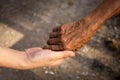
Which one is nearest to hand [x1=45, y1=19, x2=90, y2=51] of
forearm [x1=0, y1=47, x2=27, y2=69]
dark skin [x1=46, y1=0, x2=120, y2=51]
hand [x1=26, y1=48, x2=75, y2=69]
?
dark skin [x1=46, y1=0, x2=120, y2=51]

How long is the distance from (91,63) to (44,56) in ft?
3.40

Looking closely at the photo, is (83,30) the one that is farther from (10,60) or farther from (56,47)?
(10,60)

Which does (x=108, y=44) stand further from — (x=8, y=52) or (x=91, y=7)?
(x=8, y=52)

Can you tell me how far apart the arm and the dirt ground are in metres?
0.79

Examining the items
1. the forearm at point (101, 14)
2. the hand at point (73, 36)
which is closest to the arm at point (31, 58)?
the hand at point (73, 36)

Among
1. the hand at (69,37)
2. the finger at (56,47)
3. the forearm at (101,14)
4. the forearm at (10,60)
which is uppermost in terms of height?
the forearm at (101,14)

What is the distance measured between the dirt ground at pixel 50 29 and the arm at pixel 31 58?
0.79 meters

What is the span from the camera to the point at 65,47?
7.90 feet

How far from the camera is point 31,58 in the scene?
2.35 meters

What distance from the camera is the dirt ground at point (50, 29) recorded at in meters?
3.11

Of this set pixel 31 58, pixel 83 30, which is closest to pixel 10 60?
pixel 31 58

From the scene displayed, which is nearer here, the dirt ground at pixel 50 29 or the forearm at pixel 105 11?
the forearm at pixel 105 11

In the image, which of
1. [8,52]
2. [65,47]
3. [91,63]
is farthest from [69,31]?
[91,63]

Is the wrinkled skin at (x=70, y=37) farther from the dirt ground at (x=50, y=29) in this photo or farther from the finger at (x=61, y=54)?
the dirt ground at (x=50, y=29)
